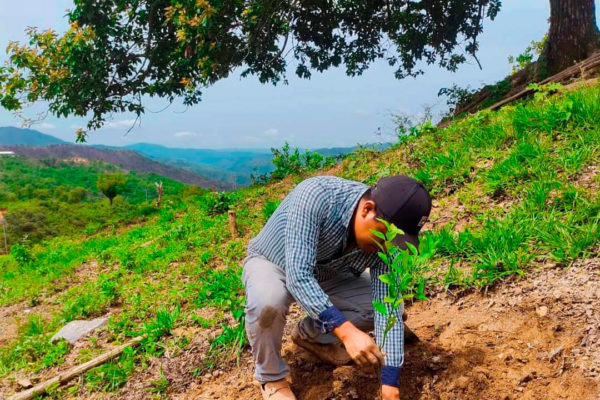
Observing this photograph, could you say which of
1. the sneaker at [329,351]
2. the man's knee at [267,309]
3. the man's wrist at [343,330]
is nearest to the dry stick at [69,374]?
the sneaker at [329,351]

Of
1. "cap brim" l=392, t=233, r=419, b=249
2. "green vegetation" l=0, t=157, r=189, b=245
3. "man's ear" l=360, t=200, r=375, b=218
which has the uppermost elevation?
"man's ear" l=360, t=200, r=375, b=218

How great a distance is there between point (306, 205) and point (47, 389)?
2.56 metres

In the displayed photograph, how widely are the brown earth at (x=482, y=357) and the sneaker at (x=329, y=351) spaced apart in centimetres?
8

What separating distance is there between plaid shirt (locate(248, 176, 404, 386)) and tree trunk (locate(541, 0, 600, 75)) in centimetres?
842

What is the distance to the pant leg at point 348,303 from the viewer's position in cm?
284

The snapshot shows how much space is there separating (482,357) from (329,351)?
86 cm

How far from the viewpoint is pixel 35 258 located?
968 centimetres

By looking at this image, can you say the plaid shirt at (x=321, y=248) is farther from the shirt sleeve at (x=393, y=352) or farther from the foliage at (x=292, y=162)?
the foliage at (x=292, y=162)

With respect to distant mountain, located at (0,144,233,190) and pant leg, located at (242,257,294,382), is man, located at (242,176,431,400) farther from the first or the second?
distant mountain, located at (0,144,233,190)

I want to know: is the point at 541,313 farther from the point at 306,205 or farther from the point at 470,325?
the point at 306,205

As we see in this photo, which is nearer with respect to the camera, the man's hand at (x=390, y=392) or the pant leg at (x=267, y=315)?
the man's hand at (x=390, y=392)

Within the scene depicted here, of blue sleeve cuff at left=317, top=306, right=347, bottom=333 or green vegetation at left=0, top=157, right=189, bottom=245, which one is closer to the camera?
blue sleeve cuff at left=317, top=306, right=347, bottom=333

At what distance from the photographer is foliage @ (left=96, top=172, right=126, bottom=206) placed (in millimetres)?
36188

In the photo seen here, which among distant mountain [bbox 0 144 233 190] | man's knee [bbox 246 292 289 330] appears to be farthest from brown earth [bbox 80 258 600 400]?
distant mountain [bbox 0 144 233 190]
